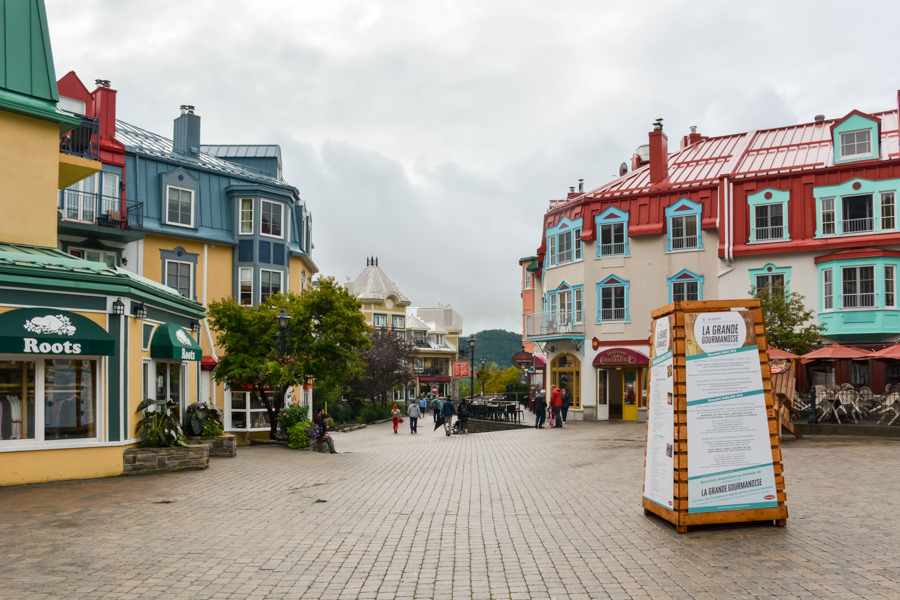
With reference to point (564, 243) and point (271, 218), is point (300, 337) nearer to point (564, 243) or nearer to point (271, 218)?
point (271, 218)

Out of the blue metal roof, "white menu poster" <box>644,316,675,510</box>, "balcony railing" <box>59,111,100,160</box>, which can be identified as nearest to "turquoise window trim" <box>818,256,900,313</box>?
the blue metal roof

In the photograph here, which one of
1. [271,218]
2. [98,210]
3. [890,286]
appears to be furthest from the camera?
[271,218]

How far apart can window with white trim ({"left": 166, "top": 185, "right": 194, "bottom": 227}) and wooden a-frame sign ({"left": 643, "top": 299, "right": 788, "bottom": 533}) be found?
23916mm

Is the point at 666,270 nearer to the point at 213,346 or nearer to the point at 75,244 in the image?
the point at 213,346

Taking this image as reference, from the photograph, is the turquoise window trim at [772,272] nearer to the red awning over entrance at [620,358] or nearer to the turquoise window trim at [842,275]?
the turquoise window trim at [842,275]

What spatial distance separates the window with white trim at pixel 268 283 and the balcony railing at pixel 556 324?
12.5 meters

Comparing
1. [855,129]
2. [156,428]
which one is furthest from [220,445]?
[855,129]

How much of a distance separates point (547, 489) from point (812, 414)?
45.1ft

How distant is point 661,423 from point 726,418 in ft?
2.61

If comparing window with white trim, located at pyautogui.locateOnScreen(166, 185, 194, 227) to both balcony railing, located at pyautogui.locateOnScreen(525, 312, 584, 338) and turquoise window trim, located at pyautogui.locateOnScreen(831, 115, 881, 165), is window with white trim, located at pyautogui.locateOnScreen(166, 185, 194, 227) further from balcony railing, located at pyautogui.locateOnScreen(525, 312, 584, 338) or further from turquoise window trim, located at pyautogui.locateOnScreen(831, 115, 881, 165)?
turquoise window trim, located at pyautogui.locateOnScreen(831, 115, 881, 165)

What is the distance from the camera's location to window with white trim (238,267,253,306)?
30.4 meters

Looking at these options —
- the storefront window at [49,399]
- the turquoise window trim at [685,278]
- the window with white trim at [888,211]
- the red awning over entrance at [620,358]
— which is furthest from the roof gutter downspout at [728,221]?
the storefront window at [49,399]

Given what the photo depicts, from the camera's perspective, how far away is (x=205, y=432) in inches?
692

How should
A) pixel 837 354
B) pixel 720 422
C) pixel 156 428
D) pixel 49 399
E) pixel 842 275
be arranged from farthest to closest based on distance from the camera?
pixel 842 275 < pixel 837 354 < pixel 156 428 < pixel 49 399 < pixel 720 422
